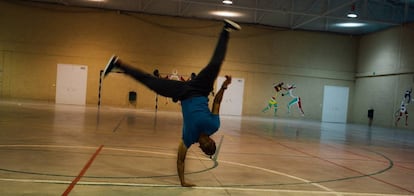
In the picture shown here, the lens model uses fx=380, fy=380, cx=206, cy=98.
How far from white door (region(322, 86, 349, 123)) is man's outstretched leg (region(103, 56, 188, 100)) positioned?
92.1ft

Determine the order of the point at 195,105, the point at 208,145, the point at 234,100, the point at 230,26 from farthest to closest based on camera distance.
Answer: the point at 234,100, the point at 230,26, the point at 195,105, the point at 208,145

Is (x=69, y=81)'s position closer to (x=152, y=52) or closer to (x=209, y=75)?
(x=152, y=52)

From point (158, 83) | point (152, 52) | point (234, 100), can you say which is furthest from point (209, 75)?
point (234, 100)

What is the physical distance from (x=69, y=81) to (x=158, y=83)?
24817 millimetres

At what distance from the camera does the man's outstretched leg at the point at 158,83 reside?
554cm

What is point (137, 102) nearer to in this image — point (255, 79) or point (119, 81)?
point (119, 81)

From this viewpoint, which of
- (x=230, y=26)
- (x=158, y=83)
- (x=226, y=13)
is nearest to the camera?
(x=158, y=83)

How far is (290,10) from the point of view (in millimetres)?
26875

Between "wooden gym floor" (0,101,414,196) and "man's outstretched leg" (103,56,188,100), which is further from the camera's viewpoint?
"man's outstretched leg" (103,56,188,100)

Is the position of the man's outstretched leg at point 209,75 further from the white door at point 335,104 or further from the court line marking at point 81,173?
the white door at point 335,104

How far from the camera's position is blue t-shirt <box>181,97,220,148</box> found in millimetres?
5168

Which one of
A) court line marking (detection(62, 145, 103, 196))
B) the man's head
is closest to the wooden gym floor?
court line marking (detection(62, 145, 103, 196))

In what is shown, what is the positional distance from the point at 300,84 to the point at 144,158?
2565cm

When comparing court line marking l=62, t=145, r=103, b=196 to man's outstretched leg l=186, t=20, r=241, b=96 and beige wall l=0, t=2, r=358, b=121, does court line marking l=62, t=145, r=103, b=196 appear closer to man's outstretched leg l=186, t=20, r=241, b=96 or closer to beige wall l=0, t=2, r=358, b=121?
man's outstretched leg l=186, t=20, r=241, b=96
